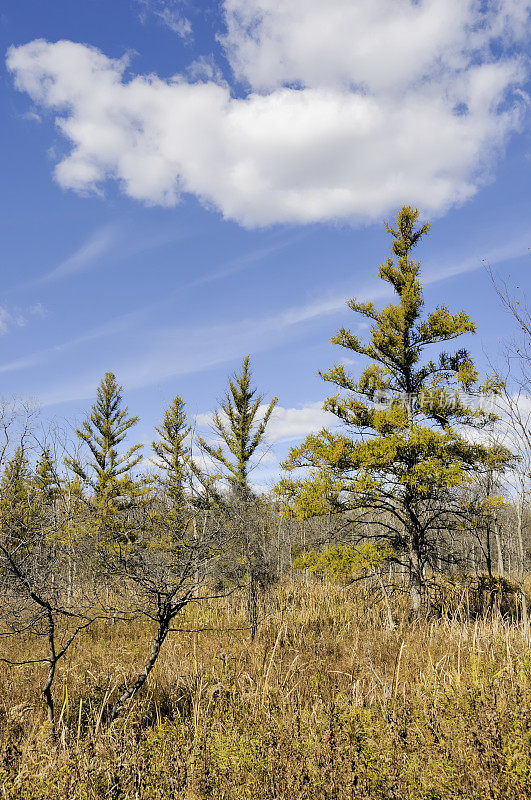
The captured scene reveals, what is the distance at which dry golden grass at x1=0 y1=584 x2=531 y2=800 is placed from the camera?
2.72 meters

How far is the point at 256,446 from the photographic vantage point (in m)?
17.4

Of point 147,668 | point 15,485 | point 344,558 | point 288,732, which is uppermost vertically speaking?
point 15,485

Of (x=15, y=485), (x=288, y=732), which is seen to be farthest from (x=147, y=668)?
(x=15, y=485)

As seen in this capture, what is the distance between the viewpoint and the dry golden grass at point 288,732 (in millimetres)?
2725

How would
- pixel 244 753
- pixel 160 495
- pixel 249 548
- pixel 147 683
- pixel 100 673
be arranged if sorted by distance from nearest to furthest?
pixel 244 753 → pixel 147 683 → pixel 100 673 → pixel 249 548 → pixel 160 495

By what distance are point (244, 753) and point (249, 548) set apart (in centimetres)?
748

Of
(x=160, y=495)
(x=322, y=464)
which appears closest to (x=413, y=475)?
(x=322, y=464)

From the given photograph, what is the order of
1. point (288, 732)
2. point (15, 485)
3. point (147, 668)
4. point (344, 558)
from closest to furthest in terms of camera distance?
1. point (288, 732)
2. point (147, 668)
3. point (344, 558)
4. point (15, 485)

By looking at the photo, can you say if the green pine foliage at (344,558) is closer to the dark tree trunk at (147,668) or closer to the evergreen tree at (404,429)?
the evergreen tree at (404,429)

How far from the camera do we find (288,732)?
359 centimetres

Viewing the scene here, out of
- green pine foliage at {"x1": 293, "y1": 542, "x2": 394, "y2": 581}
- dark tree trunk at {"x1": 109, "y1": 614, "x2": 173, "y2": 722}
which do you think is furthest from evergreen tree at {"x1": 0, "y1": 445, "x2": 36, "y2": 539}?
dark tree trunk at {"x1": 109, "y1": 614, "x2": 173, "y2": 722}

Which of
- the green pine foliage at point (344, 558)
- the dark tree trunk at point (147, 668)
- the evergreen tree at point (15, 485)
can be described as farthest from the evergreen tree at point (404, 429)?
the evergreen tree at point (15, 485)

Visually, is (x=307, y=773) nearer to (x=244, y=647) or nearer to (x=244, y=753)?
(x=244, y=753)

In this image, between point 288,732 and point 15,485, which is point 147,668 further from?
point 15,485
